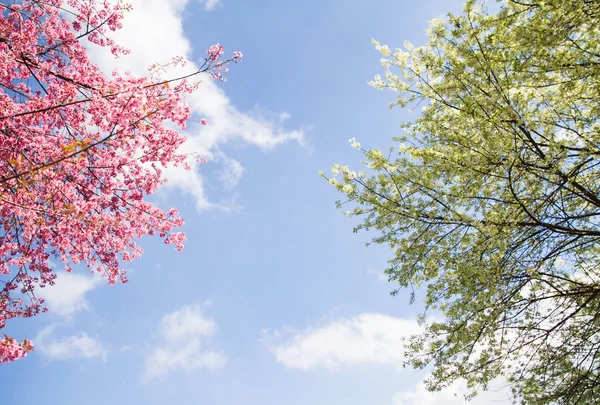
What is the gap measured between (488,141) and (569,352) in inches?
191

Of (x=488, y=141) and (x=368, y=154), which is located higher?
(x=368, y=154)

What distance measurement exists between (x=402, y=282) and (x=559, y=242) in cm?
284

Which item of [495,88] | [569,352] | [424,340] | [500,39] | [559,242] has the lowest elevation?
[569,352]

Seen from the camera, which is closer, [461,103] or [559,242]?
[461,103]

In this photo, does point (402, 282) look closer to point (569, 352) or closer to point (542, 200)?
point (542, 200)

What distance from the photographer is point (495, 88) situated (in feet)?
19.1

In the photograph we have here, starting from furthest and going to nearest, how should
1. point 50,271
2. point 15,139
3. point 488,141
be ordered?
1. point 50,271
2. point 15,139
3. point 488,141

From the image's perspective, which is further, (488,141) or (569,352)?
(569,352)

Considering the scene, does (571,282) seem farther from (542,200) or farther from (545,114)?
(545,114)

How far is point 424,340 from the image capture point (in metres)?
7.47

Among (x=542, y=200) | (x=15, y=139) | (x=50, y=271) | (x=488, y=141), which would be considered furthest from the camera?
(x=50, y=271)

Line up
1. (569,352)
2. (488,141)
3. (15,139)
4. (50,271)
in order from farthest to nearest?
(50,271) < (569,352) < (15,139) < (488,141)

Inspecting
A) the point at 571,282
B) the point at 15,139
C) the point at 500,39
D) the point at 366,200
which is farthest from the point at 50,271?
the point at 571,282

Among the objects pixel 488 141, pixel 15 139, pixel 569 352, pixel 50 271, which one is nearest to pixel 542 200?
pixel 488 141
